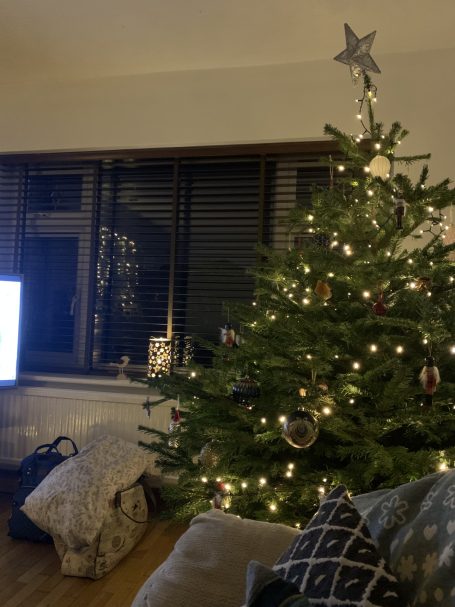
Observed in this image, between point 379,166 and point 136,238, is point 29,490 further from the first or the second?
point 379,166

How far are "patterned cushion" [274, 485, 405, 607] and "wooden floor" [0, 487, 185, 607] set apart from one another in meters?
1.23

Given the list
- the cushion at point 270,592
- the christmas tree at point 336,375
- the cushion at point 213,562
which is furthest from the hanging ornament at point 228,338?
the cushion at point 270,592

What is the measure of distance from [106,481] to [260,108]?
2.37 m

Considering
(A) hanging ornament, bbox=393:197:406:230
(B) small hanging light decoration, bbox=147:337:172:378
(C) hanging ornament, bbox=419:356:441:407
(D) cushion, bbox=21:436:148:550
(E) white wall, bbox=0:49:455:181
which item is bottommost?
(D) cushion, bbox=21:436:148:550

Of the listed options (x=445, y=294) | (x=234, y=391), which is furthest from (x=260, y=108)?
(x=234, y=391)

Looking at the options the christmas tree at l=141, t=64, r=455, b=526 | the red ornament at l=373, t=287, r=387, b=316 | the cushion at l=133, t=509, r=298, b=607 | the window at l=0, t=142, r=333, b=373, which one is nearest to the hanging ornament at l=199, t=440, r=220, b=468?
the christmas tree at l=141, t=64, r=455, b=526

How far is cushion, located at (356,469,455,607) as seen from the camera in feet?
2.15

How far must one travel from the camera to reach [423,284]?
1682mm

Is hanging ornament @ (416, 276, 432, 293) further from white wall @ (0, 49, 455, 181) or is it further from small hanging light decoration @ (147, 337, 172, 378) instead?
small hanging light decoration @ (147, 337, 172, 378)

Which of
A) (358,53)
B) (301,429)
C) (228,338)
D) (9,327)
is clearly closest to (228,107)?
(358,53)

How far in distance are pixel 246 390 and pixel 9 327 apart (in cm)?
199

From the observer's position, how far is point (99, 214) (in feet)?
11.8

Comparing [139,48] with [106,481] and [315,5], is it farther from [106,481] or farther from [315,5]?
[106,481]

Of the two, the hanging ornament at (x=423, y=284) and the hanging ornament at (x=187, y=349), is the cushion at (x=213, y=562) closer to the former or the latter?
the hanging ornament at (x=423, y=284)
